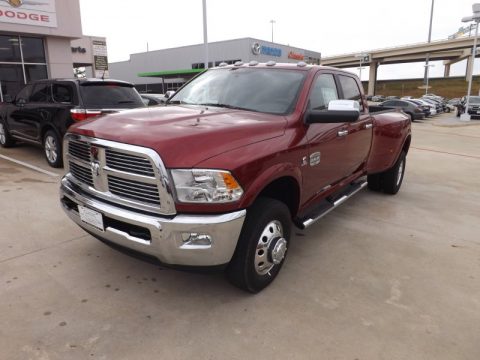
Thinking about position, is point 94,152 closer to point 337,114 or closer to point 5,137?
point 337,114

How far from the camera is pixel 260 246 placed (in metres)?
2.97

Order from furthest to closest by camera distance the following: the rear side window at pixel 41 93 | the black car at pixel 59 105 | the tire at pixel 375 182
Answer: the rear side window at pixel 41 93
the black car at pixel 59 105
the tire at pixel 375 182

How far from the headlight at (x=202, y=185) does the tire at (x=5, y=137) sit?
26.7 ft

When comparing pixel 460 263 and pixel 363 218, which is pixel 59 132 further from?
pixel 460 263

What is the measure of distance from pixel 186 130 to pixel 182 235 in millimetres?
766

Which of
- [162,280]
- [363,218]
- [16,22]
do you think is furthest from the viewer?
[16,22]

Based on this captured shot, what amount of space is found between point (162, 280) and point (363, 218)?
2.94 metres

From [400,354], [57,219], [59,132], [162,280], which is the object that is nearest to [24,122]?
[59,132]

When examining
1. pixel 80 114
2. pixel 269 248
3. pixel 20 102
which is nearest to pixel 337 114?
pixel 269 248

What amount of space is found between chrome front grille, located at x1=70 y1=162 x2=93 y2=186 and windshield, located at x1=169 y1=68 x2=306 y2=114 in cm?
140

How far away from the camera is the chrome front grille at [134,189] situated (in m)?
2.56

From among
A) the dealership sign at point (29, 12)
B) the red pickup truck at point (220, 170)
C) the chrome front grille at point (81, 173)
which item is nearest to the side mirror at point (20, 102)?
the red pickup truck at point (220, 170)

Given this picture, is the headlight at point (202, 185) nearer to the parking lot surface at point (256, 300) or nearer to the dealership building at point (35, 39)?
the parking lot surface at point (256, 300)

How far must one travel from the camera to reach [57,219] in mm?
4535
